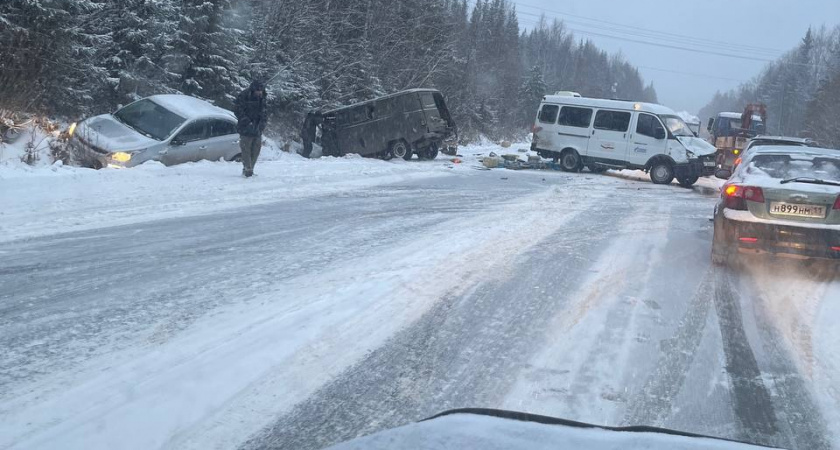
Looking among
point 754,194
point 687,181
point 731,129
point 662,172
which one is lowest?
point 687,181

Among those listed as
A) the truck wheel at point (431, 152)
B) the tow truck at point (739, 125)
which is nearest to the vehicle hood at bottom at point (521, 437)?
the truck wheel at point (431, 152)

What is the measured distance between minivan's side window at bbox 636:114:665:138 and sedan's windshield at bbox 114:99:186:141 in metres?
12.6

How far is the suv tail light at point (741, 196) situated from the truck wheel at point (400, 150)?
15.2 metres

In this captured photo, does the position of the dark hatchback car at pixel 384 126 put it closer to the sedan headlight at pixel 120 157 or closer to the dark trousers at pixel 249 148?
the dark trousers at pixel 249 148

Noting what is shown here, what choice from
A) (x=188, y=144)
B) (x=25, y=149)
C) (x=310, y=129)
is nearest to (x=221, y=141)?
(x=188, y=144)

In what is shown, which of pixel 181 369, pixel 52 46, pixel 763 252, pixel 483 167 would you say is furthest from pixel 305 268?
pixel 483 167

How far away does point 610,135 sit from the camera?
1977cm

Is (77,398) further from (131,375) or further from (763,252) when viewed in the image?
(763,252)

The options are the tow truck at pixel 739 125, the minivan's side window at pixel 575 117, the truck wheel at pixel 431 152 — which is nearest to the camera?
the minivan's side window at pixel 575 117

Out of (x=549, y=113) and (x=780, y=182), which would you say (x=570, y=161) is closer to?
(x=549, y=113)

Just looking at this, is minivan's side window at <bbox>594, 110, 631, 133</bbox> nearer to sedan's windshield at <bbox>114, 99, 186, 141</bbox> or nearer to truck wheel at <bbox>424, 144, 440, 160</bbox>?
truck wheel at <bbox>424, 144, 440, 160</bbox>

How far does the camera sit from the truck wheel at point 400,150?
21969mm

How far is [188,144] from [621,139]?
12.3 meters

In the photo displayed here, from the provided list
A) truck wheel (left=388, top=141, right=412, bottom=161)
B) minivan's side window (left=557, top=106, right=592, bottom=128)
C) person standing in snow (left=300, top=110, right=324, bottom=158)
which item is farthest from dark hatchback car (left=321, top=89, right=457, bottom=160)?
minivan's side window (left=557, top=106, right=592, bottom=128)
